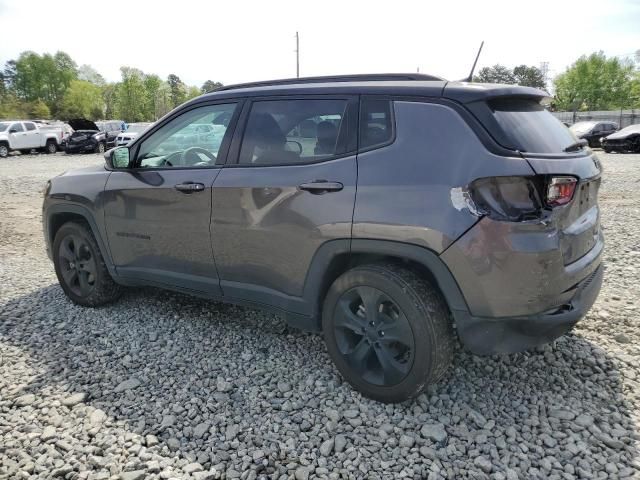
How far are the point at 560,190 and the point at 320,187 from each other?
125 cm

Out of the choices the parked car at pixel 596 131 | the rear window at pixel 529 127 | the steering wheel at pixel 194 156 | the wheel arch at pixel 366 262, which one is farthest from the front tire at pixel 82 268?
the parked car at pixel 596 131

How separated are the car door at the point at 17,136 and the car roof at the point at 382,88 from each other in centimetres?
2802

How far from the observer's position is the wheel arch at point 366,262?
8.49ft

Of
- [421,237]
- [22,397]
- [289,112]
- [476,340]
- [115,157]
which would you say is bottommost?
[22,397]

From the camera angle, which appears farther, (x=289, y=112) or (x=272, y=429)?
(x=289, y=112)

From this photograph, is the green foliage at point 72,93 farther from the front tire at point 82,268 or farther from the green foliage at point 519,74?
the front tire at point 82,268

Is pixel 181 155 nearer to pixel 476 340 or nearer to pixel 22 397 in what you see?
pixel 22 397

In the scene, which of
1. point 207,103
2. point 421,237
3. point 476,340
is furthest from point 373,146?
point 207,103

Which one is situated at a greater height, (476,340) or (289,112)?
(289,112)

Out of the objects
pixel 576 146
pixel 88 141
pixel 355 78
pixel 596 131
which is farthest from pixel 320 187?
pixel 88 141

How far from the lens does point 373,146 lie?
2.81 m

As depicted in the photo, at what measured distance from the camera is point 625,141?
21.9 metres

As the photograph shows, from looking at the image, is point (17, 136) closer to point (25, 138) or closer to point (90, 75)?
point (25, 138)

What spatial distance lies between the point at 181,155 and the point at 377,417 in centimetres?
231
